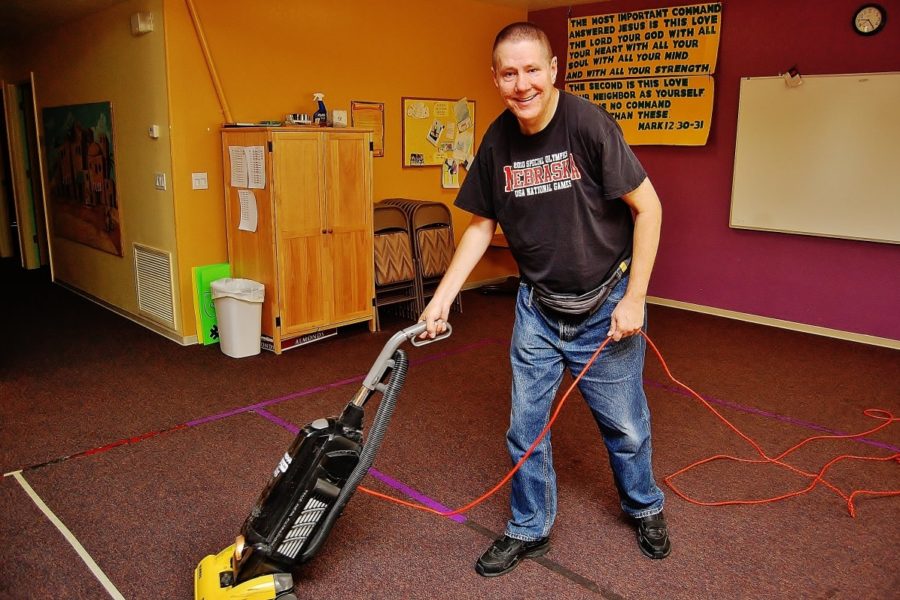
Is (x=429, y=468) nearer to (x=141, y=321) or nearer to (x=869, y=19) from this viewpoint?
(x=141, y=321)

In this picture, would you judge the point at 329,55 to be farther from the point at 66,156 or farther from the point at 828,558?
the point at 828,558

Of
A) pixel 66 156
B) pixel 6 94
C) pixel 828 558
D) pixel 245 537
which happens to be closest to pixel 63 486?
pixel 245 537

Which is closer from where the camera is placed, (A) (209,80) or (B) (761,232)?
(A) (209,80)

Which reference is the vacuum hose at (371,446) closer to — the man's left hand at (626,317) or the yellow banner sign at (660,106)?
the man's left hand at (626,317)

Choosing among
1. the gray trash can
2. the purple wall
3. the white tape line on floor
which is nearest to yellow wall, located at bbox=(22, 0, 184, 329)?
the gray trash can

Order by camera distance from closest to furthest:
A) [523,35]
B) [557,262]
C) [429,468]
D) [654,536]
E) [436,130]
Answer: [523,35]
[557,262]
[654,536]
[429,468]
[436,130]

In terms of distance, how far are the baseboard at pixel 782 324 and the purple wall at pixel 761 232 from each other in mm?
34

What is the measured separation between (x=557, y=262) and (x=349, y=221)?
112 inches

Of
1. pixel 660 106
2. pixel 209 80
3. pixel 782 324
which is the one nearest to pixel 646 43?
pixel 660 106

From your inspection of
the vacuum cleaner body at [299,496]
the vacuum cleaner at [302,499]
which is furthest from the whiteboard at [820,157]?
the vacuum cleaner body at [299,496]

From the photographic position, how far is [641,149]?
5.94 m

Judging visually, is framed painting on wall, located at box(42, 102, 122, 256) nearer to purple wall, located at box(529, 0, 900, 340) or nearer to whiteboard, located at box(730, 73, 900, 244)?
purple wall, located at box(529, 0, 900, 340)

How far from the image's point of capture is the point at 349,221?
4758 mm

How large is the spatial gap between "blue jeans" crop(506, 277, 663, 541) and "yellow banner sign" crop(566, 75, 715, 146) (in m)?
3.77
